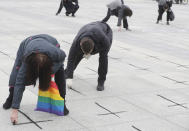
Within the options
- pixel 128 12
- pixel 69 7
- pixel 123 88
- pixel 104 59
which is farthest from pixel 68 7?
pixel 104 59

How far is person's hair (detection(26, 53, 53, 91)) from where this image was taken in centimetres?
473

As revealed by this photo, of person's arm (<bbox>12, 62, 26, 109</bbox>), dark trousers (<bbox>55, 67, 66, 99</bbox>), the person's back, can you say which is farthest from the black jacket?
the person's back

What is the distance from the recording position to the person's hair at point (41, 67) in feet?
15.5

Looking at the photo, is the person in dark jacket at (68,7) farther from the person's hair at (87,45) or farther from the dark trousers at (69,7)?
the person's hair at (87,45)

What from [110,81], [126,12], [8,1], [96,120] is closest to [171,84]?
[110,81]

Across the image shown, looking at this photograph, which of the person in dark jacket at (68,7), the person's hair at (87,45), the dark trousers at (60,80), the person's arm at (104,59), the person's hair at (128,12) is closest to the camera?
the dark trousers at (60,80)

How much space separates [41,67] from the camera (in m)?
4.74

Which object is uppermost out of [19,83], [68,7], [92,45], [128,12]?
[92,45]

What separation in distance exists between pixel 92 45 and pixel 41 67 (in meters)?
1.64

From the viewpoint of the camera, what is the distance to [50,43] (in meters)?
5.27

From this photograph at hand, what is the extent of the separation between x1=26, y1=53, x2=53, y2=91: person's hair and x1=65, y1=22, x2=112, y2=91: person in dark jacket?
1.48m

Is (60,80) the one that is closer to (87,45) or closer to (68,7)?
(87,45)

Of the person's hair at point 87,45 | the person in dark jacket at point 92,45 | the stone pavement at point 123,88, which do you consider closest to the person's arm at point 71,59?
the person in dark jacket at point 92,45

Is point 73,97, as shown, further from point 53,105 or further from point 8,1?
point 8,1
